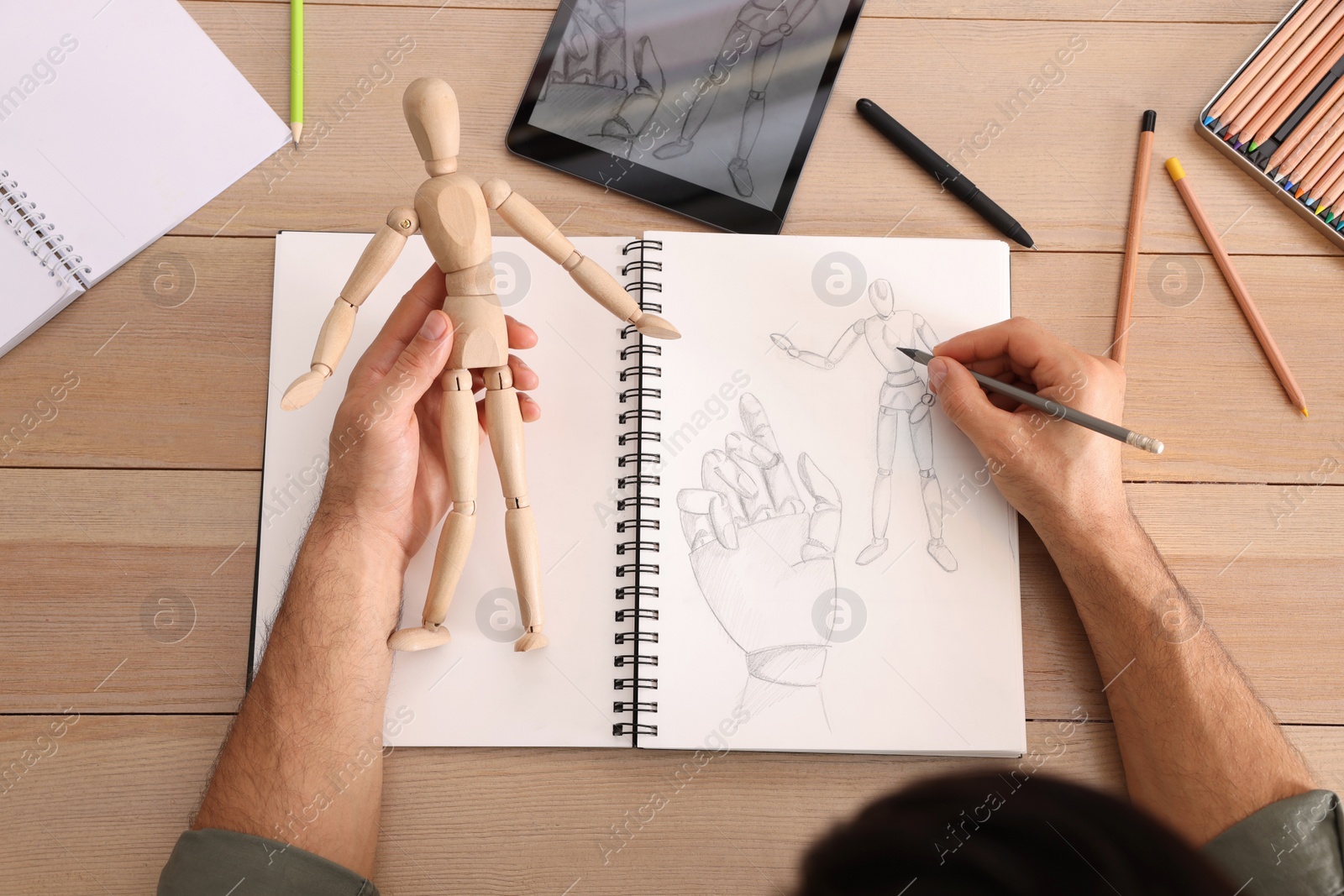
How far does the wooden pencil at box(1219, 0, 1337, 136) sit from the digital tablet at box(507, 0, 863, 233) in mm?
436

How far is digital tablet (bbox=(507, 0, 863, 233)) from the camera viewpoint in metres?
0.94

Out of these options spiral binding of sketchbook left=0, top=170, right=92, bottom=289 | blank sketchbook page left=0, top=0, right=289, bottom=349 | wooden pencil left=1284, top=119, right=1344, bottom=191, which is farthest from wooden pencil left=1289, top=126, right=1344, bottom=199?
spiral binding of sketchbook left=0, top=170, right=92, bottom=289

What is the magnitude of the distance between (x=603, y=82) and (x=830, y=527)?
1.83 feet

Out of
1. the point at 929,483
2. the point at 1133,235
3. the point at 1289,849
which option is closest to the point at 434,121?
the point at 929,483

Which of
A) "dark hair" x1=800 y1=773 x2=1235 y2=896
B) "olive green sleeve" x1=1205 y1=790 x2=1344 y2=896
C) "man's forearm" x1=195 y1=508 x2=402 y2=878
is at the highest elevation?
"man's forearm" x1=195 y1=508 x2=402 y2=878

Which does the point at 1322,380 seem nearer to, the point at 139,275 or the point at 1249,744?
the point at 1249,744

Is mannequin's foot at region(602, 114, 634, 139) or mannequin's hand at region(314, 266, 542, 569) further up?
mannequin's foot at region(602, 114, 634, 139)

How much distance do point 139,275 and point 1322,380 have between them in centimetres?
130

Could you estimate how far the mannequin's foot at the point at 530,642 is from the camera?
791mm

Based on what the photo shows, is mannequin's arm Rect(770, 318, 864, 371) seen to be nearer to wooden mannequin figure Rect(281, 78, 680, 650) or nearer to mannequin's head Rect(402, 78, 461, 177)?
wooden mannequin figure Rect(281, 78, 680, 650)

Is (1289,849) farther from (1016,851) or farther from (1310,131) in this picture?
(1310,131)

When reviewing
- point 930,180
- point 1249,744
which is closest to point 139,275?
point 930,180

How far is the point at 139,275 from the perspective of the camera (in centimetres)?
92

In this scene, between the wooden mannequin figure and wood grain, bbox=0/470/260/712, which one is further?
wood grain, bbox=0/470/260/712
